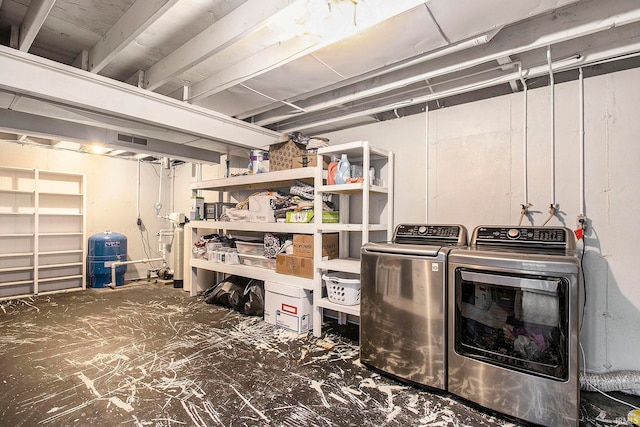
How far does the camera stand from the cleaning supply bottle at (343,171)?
2984mm

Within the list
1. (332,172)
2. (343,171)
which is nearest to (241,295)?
(332,172)

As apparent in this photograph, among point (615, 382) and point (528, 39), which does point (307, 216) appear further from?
point (615, 382)

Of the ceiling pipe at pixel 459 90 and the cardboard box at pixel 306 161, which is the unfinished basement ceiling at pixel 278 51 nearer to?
the ceiling pipe at pixel 459 90

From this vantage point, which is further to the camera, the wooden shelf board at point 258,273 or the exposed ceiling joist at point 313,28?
the wooden shelf board at point 258,273

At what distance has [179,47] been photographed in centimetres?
246

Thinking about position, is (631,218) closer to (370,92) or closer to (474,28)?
(474,28)

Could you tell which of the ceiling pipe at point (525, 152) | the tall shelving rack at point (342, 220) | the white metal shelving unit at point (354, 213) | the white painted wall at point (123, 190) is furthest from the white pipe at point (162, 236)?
the ceiling pipe at point (525, 152)

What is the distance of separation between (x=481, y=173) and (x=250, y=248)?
272 centimetres

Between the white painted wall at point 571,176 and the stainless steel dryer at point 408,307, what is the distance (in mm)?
544

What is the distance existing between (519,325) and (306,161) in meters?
2.33

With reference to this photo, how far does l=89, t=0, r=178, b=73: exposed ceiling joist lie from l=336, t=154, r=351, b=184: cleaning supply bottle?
69.3 inches

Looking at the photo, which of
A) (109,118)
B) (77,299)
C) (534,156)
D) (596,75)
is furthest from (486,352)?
(77,299)

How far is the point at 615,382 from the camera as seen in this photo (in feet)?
6.90

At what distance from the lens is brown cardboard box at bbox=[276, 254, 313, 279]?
10.4 feet
